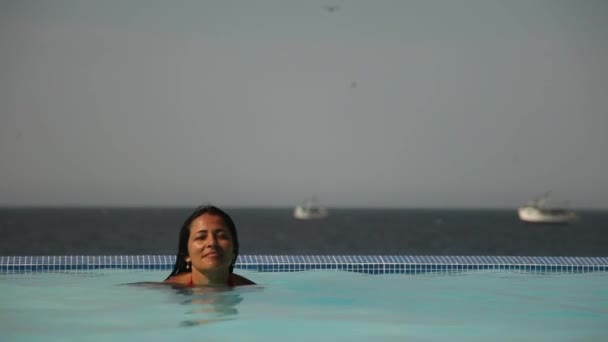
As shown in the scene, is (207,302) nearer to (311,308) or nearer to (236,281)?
(236,281)

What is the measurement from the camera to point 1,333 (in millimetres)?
7262

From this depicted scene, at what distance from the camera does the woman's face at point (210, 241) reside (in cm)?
723

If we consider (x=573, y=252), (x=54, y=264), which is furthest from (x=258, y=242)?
(x=54, y=264)

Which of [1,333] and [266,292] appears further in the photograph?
[266,292]

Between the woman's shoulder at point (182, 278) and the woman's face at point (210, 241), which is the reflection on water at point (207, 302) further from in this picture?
the woman's face at point (210, 241)

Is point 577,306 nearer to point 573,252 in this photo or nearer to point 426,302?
point 426,302

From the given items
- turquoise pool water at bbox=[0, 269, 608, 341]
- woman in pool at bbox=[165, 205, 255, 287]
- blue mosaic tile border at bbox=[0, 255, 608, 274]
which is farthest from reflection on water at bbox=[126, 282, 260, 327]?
blue mosaic tile border at bbox=[0, 255, 608, 274]

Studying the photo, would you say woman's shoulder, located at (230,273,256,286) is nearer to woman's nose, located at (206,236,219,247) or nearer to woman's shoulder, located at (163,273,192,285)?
woman's shoulder, located at (163,273,192,285)

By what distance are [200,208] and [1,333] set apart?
5.83ft

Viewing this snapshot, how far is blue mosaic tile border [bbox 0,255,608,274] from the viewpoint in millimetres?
11227

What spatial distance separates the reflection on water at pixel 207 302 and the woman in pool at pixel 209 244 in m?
0.21

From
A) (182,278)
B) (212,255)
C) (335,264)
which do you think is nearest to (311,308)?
(182,278)

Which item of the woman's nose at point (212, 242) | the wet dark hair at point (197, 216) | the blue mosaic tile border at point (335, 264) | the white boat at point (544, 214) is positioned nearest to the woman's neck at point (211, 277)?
the wet dark hair at point (197, 216)

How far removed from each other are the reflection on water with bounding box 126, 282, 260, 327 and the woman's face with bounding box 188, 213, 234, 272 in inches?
16.8
